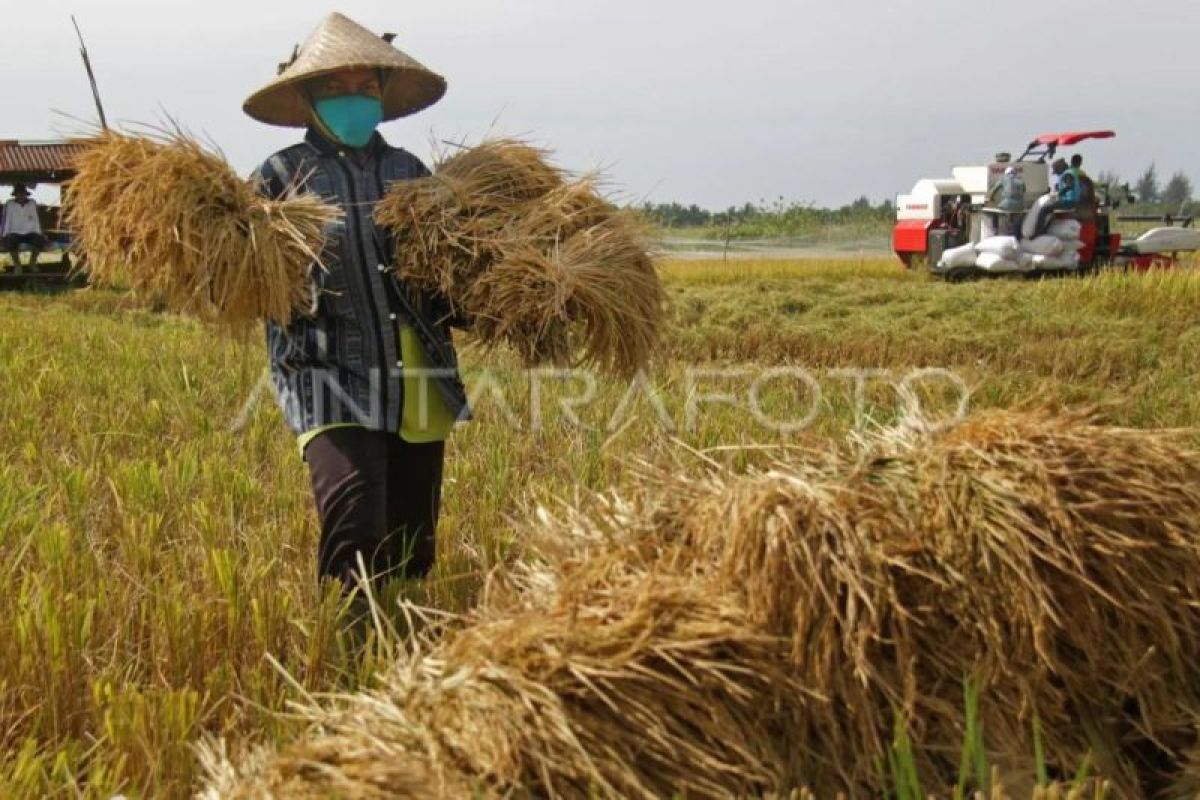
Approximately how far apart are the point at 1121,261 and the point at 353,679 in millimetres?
13824

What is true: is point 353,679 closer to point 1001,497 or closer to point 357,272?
point 357,272

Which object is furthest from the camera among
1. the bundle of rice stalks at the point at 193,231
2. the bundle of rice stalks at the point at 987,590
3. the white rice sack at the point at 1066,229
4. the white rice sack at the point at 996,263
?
the white rice sack at the point at 1066,229

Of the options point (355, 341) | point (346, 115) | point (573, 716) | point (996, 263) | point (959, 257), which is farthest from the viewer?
point (959, 257)

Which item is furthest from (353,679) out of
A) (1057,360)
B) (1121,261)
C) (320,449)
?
(1121,261)

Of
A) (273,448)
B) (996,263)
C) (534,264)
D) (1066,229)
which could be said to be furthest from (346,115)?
(1066,229)

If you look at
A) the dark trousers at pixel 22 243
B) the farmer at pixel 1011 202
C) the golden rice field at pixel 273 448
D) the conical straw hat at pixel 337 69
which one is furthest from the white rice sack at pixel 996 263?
the dark trousers at pixel 22 243

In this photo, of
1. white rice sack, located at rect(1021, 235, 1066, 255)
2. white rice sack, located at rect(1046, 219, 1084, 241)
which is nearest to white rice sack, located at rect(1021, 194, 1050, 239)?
white rice sack, located at rect(1021, 235, 1066, 255)

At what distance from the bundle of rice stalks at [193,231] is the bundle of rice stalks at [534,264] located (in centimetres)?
25

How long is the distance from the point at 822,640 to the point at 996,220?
1328cm

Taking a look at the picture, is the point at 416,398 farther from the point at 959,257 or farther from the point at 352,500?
the point at 959,257

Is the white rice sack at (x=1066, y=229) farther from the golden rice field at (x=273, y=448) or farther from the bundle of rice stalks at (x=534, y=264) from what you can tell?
the bundle of rice stalks at (x=534, y=264)

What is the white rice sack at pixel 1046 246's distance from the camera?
13.3 metres

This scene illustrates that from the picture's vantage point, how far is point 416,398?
115 inches

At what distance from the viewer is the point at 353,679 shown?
2.28 meters
